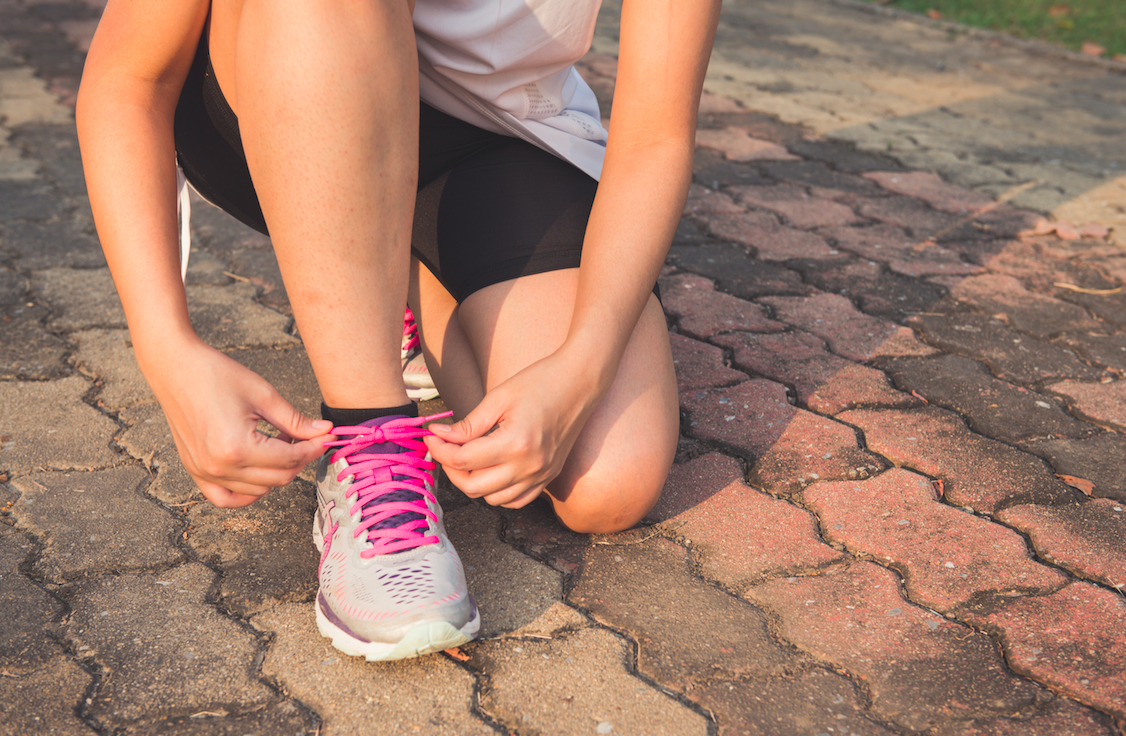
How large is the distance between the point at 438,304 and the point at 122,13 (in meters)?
0.61

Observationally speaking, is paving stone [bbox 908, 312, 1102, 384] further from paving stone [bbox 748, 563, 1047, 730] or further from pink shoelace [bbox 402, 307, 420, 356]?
pink shoelace [bbox 402, 307, 420, 356]

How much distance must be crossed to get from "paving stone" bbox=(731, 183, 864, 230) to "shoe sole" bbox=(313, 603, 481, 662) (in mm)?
1873

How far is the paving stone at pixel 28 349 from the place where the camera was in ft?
5.71

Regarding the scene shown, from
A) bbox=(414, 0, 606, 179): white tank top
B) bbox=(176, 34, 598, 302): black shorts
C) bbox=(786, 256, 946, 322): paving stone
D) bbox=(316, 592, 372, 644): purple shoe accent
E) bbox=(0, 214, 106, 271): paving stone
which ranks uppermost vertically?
bbox=(414, 0, 606, 179): white tank top

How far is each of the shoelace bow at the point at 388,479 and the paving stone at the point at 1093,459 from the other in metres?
1.07

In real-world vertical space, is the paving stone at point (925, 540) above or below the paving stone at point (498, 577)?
above

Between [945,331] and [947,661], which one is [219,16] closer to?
[947,661]

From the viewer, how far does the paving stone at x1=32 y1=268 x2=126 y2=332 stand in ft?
6.39

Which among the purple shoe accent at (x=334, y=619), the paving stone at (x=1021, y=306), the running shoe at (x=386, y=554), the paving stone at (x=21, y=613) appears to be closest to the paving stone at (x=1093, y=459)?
the paving stone at (x=1021, y=306)

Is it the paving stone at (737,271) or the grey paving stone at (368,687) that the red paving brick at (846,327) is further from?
the grey paving stone at (368,687)

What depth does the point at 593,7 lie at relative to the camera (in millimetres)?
1511

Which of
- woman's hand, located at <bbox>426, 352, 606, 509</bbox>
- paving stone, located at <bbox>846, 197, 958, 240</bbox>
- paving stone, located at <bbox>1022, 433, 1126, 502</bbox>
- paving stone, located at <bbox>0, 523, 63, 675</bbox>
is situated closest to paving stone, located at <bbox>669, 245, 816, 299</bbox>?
paving stone, located at <bbox>846, 197, 958, 240</bbox>

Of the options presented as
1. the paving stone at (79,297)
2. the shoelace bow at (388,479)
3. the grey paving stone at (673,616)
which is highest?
the shoelace bow at (388,479)

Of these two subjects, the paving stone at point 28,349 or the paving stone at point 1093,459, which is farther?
the paving stone at point 28,349
